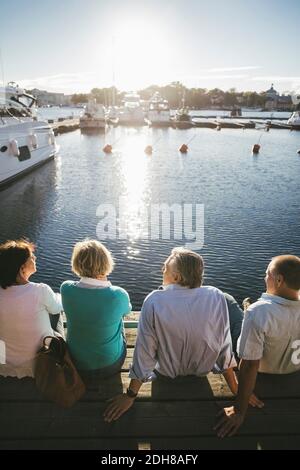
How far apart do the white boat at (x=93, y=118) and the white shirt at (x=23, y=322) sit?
57.2 m

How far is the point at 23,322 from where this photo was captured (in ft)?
10.6

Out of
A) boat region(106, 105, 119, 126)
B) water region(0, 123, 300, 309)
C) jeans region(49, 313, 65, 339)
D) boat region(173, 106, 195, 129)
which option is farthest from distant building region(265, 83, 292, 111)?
jeans region(49, 313, 65, 339)

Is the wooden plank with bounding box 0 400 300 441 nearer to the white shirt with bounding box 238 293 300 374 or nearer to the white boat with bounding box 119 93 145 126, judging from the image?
the white shirt with bounding box 238 293 300 374

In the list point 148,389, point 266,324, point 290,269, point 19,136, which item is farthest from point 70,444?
point 19,136

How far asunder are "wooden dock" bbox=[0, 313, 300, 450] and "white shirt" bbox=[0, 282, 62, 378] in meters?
0.27

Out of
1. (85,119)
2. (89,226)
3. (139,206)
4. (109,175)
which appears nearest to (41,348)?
(89,226)

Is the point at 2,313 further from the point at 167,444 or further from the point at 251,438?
the point at 251,438

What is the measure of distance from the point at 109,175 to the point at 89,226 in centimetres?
1104

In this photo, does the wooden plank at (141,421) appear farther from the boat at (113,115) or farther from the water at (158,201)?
the boat at (113,115)

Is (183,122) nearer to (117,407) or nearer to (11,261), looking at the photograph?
(11,261)

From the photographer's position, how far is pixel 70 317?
3293 millimetres

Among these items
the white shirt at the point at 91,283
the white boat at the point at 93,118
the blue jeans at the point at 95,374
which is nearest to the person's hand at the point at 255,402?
the blue jeans at the point at 95,374

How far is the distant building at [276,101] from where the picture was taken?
16421 cm

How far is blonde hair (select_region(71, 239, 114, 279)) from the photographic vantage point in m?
3.24
